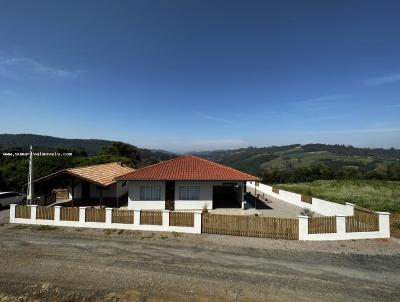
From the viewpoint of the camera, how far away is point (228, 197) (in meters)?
27.7

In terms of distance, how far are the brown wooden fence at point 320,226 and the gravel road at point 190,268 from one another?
742 mm

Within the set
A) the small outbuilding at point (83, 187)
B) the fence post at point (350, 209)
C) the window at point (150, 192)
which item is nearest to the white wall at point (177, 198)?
the window at point (150, 192)

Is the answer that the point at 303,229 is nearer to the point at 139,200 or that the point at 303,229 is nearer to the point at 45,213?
the point at 139,200

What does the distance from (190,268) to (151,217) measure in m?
6.14

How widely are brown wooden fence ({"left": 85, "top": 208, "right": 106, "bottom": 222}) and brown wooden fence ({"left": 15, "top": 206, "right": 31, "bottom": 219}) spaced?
13.8 ft

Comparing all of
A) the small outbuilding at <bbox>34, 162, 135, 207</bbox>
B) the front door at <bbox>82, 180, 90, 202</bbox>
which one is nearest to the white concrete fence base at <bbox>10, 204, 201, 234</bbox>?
the small outbuilding at <bbox>34, 162, 135, 207</bbox>

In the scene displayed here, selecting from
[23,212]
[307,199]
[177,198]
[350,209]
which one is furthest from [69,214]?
[307,199]

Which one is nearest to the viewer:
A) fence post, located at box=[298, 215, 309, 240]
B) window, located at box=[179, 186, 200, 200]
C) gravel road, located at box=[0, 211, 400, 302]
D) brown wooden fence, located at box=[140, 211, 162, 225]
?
gravel road, located at box=[0, 211, 400, 302]

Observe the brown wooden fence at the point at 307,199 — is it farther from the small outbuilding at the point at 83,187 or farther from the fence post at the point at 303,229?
the small outbuilding at the point at 83,187

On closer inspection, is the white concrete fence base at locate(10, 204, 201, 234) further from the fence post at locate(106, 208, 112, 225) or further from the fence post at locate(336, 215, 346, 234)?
the fence post at locate(336, 215, 346, 234)

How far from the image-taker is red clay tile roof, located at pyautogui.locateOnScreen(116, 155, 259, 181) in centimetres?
2247

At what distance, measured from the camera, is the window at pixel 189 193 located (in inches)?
904

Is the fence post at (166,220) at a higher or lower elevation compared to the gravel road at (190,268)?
higher

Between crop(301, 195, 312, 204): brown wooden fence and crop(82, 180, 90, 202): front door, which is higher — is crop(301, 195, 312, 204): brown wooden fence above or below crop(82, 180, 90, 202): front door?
below
